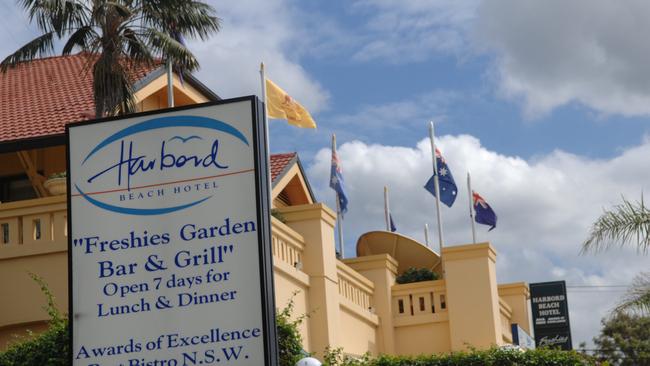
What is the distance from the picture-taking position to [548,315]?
33031 millimetres

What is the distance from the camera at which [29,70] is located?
28.2 m

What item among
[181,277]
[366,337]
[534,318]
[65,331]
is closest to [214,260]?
[181,277]

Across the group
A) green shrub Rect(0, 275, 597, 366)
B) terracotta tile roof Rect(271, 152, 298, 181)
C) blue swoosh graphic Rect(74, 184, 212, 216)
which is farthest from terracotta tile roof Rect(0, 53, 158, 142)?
blue swoosh graphic Rect(74, 184, 212, 216)

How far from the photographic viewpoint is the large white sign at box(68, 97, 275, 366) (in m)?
10.3

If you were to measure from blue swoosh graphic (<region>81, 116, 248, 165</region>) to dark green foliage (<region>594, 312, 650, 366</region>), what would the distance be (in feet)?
174

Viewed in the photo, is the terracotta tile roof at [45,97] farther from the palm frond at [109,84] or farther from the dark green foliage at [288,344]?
the dark green foliage at [288,344]

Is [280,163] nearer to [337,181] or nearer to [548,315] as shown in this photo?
[337,181]

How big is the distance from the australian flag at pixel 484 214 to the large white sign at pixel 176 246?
23394 mm

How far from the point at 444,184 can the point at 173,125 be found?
21.5 meters

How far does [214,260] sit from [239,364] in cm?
102

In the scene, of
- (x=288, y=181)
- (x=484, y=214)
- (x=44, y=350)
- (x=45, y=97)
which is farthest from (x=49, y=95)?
(x=484, y=214)

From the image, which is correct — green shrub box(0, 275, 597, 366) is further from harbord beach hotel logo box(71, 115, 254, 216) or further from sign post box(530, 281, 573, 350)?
sign post box(530, 281, 573, 350)

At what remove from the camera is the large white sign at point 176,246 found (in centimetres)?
1027

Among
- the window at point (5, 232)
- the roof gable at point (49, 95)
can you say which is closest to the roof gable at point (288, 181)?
the roof gable at point (49, 95)
